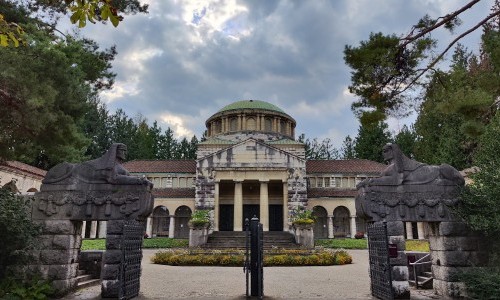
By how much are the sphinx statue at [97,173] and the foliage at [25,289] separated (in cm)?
253

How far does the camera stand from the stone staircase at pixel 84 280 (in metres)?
10.9

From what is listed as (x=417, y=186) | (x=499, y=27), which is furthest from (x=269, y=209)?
(x=499, y=27)

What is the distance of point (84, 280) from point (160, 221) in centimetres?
3060

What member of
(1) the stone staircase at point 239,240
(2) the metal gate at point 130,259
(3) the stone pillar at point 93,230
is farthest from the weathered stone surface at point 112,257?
(3) the stone pillar at point 93,230

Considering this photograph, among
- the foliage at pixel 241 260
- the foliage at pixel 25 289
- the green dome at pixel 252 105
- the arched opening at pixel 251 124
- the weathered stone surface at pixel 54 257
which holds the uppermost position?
the green dome at pixel 252 105

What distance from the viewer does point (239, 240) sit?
2939 cm

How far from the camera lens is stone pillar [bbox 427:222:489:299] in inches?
358

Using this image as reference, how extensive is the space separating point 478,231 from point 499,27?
4976 mm

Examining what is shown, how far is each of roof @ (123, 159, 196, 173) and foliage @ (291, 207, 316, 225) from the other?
13661mm

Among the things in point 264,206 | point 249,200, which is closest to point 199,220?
point 264,206

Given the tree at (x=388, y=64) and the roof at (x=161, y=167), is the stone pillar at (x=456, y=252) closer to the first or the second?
the tree at (x=388, y=64)

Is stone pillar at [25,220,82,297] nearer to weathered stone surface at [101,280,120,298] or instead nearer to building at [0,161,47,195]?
weathered stone surface at [101,280,120,298]

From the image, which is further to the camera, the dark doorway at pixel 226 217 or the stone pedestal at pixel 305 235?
the dark doorway at pixel 226 217

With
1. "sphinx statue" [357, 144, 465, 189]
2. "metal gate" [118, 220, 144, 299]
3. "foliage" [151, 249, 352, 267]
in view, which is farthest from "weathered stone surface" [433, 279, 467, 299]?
"foliage" [151, 249, 352, 267]
